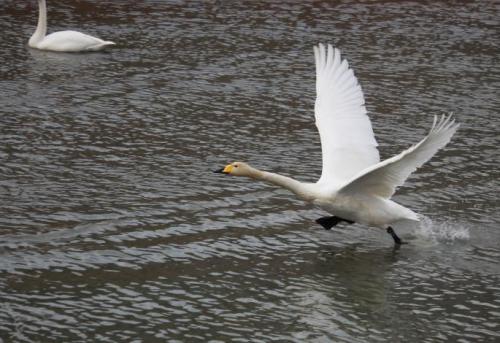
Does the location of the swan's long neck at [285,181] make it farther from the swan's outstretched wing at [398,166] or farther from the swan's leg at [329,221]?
the swan's leg at [329,221]

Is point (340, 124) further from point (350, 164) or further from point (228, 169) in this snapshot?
point (228, 169)

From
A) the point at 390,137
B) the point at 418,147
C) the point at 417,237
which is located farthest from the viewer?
the point at 390,137

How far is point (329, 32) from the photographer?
778 inches

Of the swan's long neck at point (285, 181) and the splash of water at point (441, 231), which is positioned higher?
the swan's long neck at point (285, 181)

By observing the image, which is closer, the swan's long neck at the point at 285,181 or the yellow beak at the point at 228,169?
the swan's long neck at the point at 285,181

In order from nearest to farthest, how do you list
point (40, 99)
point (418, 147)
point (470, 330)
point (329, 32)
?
point (470, 330), point (418, 147), point (40, 99), point (329, 32)

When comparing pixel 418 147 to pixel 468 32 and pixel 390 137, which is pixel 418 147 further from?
pixel 468 32

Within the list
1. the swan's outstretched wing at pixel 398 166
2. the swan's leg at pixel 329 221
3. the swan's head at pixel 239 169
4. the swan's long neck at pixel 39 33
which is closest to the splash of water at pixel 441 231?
the swan's outstretched wing at pixel 398 166

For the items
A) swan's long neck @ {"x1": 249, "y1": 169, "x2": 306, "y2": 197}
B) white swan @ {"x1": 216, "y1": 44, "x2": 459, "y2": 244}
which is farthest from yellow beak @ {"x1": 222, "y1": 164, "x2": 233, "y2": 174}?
swan's long neck @ {"x1": 249, "y1": 169, "x2": 306, "y2": 197}

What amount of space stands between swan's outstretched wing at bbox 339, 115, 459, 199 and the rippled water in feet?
1.86

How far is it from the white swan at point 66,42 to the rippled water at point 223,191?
0.14m

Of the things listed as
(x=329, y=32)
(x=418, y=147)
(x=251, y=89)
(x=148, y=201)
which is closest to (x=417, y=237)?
(x=418, y=147)

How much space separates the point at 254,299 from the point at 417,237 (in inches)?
106

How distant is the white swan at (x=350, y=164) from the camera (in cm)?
1006
